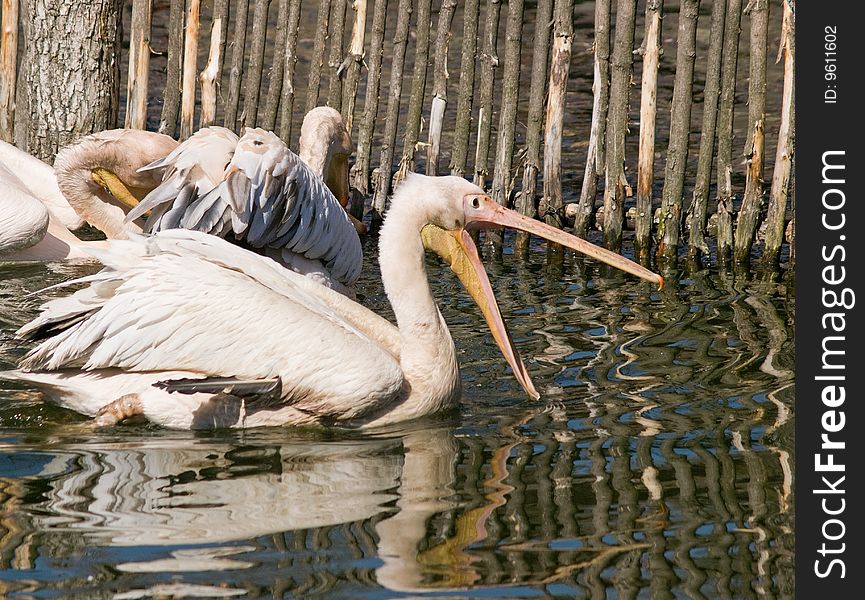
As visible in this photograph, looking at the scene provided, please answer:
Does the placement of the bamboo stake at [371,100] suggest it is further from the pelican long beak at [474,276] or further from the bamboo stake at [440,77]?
the pelican long beak at [474,276]

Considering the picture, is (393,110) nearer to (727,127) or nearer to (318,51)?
(318,51)

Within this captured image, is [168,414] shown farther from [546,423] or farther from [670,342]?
[670,342]

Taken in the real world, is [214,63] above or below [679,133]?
above

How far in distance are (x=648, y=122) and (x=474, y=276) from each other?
2.16 meters

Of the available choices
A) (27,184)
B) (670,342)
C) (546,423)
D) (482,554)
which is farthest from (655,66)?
(482,554)

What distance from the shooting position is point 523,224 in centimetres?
445

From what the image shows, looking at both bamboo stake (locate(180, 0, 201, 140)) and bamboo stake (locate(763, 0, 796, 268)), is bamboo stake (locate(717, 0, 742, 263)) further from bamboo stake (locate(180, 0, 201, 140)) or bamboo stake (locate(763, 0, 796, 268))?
bamboo stake (locate(180, 0, 201, 140))

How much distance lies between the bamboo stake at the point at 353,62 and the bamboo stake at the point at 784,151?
2259mm

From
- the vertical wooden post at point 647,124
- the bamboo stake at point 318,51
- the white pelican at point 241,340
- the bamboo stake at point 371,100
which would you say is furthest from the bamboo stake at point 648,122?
the white pelican at point 241,340

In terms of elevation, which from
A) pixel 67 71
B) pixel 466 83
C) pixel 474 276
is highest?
pixel 67 71

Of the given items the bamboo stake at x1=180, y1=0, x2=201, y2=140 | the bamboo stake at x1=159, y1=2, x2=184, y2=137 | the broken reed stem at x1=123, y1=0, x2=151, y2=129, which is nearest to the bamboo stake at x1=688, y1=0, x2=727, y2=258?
the bamboo stake at x1=180, y1=0, x2=201, y2=140

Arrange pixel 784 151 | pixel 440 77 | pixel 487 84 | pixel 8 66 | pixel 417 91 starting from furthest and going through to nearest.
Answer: pixel 8 66
pixel 417 91
pixel 440 77
pixel 487 84
pixel 784 151

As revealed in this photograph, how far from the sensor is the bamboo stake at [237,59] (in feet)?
24.1

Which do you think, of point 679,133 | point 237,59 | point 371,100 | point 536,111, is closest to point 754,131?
point 679,133
